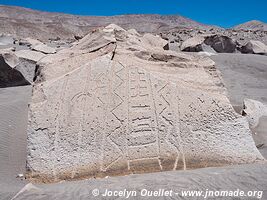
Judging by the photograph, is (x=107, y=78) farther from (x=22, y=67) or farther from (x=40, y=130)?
(x=22, y=67)

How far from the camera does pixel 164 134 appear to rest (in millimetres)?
2906

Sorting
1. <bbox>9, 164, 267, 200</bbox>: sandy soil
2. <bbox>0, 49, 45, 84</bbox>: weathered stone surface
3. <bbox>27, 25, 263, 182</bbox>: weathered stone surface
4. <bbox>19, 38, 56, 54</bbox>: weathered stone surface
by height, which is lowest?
<bbox>9, 164, 267, 200</bbox>: sandy soil

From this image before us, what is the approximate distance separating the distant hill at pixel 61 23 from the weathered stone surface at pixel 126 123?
2794 centimetres

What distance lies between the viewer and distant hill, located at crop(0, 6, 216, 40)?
103 ft

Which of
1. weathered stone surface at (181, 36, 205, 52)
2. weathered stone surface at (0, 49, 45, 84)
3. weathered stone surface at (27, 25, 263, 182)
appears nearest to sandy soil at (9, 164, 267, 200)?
weathered stone surface at (27, 25, 263, 182)

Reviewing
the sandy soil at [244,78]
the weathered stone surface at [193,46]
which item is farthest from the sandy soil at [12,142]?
the weathered stone surface at [193,46]

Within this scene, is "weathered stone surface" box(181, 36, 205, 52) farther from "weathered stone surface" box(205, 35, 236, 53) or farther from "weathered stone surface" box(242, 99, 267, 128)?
"weathered stone surface" box(242, 99, 267, 128)

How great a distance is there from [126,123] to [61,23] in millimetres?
38048

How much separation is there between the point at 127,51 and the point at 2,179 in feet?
5.70

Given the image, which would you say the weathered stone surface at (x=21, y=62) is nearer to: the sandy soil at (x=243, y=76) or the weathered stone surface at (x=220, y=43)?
the sandy soil at (x=243, y=76)

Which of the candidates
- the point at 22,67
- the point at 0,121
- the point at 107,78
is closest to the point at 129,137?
the point at 107,78

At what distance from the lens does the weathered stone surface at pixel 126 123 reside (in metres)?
2.79

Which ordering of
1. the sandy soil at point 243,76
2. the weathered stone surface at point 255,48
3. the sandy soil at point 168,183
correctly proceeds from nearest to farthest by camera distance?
the sandy soil at point 168,183 < the sandy soil at point 243,76 < the weathered stone surface at point 255,48

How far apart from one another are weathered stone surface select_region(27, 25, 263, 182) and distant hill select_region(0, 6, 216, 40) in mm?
27937
